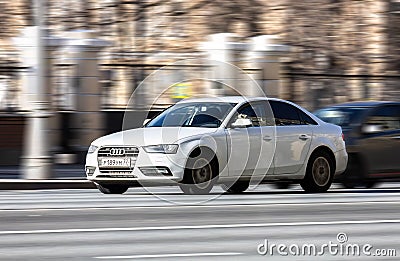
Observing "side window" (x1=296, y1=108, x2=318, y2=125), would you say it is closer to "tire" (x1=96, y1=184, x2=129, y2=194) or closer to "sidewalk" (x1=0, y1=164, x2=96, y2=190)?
"tire" (x1=96, y1=184, x2=129, y2=194)

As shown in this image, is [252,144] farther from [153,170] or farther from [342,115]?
[342,115]

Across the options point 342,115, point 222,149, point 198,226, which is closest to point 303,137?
point 222,149

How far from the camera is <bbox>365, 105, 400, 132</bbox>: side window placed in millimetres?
18453

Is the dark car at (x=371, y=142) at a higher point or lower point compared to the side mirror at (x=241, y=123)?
lower

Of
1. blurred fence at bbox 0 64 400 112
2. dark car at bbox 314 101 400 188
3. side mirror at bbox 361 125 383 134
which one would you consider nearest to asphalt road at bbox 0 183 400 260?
dark car at bbox 314 101 400 188

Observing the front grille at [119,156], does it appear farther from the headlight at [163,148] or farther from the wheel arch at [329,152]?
the wheel arch at [329,152]

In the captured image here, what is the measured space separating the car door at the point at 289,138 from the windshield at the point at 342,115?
1.60 meters

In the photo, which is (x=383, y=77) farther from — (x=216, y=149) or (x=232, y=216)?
(x=232, y=216)

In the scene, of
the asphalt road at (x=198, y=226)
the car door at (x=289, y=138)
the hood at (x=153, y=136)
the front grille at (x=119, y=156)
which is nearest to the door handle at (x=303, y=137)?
the car door at (x=289, y=138)

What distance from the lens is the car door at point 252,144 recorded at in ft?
51.9

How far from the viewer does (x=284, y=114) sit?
17.0m

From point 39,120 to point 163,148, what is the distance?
16.8 ft

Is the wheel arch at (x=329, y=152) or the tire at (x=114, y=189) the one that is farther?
the wheel arch at (x=329, y=152)

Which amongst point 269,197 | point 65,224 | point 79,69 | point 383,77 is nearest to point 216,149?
point 269,197
